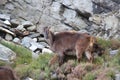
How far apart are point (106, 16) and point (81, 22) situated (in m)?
1.92

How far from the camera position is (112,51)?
14820 millimetres

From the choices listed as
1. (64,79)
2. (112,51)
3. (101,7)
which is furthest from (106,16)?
(64,79)

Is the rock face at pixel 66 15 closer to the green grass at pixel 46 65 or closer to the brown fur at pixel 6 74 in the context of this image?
the green grass at pixel 46 65

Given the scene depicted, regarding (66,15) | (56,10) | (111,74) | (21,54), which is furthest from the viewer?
(56,10)

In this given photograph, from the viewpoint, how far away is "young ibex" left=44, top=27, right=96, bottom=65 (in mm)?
14039

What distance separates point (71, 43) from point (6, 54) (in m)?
3.12

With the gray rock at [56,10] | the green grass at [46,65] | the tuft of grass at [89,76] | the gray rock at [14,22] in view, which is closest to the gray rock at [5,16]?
the gray rock at [14,22]

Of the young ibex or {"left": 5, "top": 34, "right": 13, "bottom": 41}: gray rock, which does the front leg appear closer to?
the young ibex

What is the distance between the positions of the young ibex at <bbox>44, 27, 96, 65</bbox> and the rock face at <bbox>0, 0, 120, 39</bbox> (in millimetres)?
3985

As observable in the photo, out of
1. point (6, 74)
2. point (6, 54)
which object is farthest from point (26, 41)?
point (6, 74)

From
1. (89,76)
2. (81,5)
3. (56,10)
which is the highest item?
(89,76)

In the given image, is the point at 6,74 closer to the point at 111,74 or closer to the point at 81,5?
the point at 111,74

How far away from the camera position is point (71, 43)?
14273 millimetres

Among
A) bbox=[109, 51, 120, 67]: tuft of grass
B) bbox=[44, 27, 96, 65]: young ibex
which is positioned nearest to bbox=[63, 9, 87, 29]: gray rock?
bbox=[44, 27, 96, 65]: young ibex
